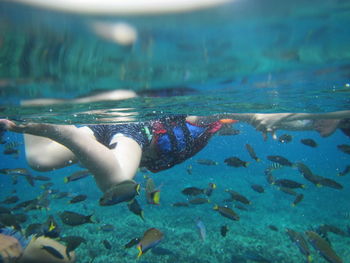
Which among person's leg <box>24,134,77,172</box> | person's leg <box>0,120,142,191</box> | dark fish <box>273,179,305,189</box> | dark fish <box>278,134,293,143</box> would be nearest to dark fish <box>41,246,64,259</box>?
person's leg <box>24,134,77,172</box>

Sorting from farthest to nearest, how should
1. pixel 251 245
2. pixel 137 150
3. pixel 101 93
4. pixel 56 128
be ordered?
1. pixel 251 245
2. pixel 101 93
3. pixel 137 150
4. pixel 56 128

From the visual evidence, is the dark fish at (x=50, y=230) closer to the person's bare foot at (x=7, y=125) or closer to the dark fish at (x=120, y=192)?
the dark fish at (x=120, y=192)

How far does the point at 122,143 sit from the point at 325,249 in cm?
567

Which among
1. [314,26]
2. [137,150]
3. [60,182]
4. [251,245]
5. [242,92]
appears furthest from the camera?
[60,182]

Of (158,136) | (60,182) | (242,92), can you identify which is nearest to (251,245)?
(242,92)

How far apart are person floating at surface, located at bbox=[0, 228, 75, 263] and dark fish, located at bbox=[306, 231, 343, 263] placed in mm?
6717

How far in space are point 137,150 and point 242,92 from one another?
535cm

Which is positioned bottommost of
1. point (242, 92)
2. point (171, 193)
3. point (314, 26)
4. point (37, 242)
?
point (171, 193)

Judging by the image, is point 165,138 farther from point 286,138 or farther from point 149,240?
point 286,138

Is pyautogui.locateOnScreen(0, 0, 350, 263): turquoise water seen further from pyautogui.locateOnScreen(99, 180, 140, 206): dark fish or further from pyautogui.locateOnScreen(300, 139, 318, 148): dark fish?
pyautogui.locateOnScreen(99, 180, 140, 206): dark fish

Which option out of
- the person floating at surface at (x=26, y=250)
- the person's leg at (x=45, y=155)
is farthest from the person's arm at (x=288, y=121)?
the person floating at surface at (x=26, y=250)

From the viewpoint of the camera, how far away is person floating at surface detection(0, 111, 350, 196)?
5062 millimetres

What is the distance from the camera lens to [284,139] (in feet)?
28.9

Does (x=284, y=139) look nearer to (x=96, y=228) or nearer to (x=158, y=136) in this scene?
(x=158, y=136)
